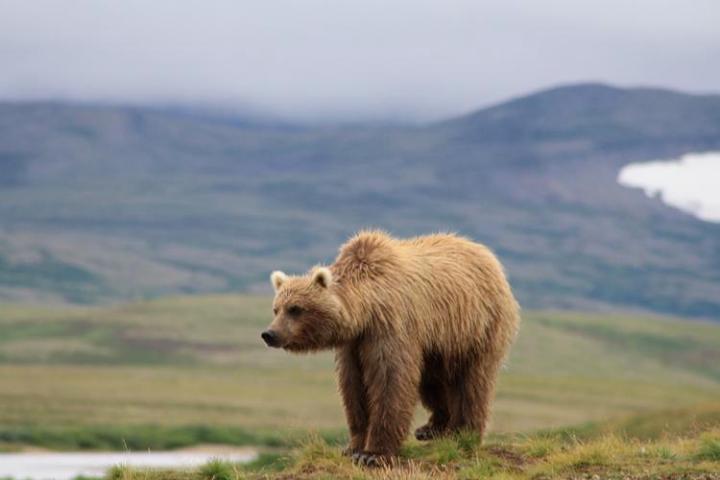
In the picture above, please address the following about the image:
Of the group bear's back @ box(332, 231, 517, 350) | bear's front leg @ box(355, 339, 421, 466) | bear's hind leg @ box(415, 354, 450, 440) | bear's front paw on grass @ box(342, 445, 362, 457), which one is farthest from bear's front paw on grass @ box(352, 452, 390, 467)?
bear's hind leg @ box(415, 354, 450, 440)

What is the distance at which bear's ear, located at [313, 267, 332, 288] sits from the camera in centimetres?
1559

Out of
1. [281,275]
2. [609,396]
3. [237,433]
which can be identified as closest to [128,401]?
[237,433]

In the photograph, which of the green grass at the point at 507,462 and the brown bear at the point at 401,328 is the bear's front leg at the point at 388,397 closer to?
the brown bear at the point at 401,328

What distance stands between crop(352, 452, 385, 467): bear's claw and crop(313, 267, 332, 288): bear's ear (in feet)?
6.31

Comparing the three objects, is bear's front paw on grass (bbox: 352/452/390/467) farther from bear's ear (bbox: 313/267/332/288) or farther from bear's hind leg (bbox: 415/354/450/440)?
bear's ear (bbox: 313/267/332/288)

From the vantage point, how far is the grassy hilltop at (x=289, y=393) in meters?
15.4

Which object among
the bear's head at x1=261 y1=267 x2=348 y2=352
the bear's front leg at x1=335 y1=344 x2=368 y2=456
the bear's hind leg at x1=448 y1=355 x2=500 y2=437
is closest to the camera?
the bear's head at x1=261 y1=267 x2=348 y2=352

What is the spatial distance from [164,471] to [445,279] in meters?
3.99

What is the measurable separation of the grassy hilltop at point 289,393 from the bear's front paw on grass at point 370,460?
31 centimetres

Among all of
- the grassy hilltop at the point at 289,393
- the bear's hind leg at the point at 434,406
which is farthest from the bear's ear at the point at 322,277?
the bear's hind leg at the point at 434,406

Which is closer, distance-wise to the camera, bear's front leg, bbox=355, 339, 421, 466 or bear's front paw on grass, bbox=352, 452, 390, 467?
bear's front paw on grass, bbox=352, 452, 390, 467

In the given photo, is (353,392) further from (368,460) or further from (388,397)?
(368,460)

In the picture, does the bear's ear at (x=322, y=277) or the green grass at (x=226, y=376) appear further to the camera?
the green grass at (x=226, y=376)

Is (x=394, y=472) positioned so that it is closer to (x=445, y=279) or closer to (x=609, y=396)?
(x=445, y=279)
